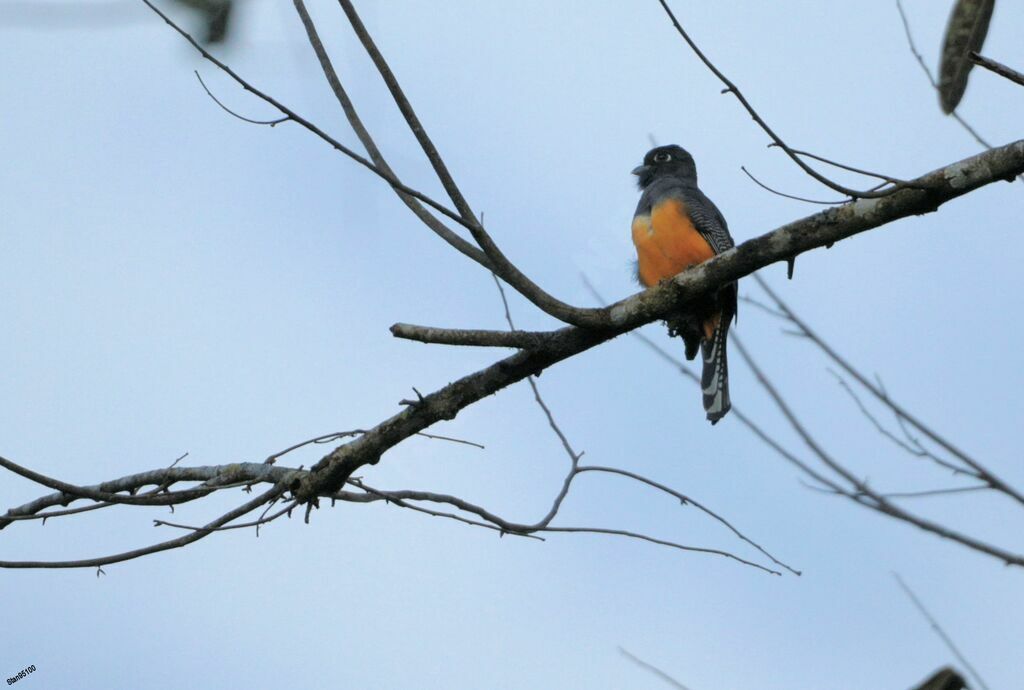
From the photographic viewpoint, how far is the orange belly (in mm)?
5781

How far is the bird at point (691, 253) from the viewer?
5191 mm

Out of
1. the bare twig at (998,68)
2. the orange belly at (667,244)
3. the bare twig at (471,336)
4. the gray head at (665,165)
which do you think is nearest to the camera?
the bare twig at (998,68)

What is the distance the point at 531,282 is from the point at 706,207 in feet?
8.66

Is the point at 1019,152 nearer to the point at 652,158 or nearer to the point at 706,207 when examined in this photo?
the point at 706,207

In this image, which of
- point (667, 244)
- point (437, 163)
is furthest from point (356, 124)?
point (667, 244)

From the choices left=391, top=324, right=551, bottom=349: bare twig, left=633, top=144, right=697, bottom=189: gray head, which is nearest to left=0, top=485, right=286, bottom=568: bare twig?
left=391, top=324, right=551, bottom=349: bare twig

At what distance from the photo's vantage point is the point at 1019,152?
11.1ft

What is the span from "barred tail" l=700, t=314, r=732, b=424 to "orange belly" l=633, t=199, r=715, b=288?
0.49m

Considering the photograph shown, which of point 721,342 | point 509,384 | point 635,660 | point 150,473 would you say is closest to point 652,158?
point 721,342

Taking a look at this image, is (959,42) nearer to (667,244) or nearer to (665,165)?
(667,244)

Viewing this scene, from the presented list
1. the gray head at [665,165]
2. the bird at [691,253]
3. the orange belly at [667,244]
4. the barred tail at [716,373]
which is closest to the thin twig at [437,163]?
the bird at [691,253]

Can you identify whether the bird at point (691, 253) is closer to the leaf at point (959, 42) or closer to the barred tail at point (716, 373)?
the barred tail at point (716, 373)

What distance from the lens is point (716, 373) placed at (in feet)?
17.3

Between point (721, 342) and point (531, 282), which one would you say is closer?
point (531, 282)
